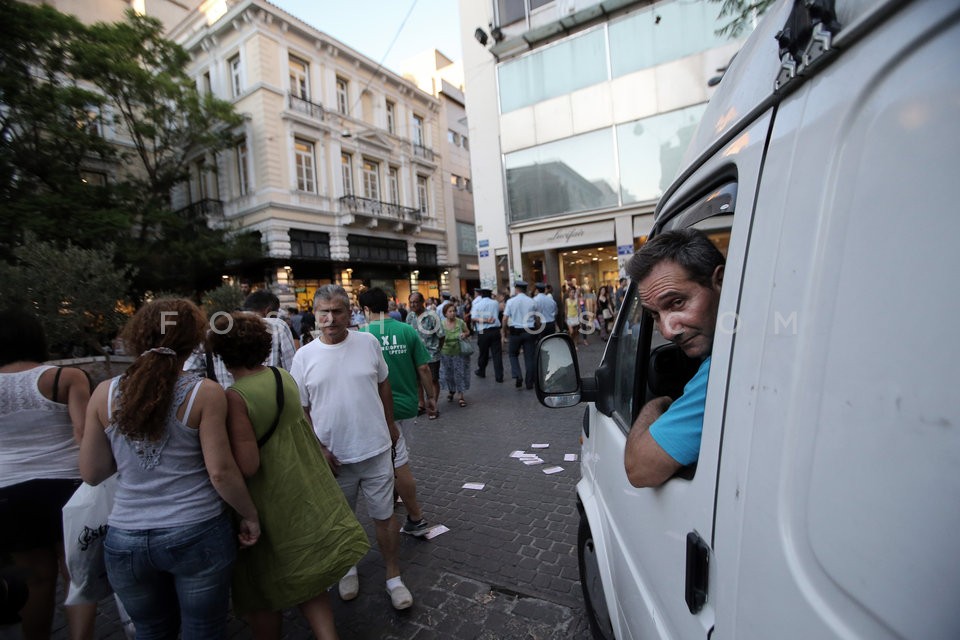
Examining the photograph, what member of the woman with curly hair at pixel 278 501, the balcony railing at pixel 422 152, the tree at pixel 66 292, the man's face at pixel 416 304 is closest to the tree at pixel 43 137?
the tree at pixel 66 292

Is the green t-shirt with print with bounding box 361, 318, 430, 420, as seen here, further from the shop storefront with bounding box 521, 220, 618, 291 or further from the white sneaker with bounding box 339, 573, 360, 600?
the shop storefront with bounding box 521, 220, 618, 291

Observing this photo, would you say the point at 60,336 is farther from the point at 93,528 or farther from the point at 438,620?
the point at 438,620

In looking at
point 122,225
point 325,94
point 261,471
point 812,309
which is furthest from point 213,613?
point 325,94

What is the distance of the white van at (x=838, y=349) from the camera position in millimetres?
573

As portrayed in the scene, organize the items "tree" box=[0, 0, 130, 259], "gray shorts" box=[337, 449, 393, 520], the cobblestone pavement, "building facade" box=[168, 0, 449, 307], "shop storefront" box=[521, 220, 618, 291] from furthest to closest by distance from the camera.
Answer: "building facade" box=[168, 0, 449, 307]
"shop storefront" box=[521, 220, 618, 291]
"tree" box=[0, 0, 130, 259]
"gray shorts" box=[337, 449, 393, 520]
the cobblestone pavement

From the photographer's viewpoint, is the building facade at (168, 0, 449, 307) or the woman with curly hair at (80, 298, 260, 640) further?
the building facade at (168, 0, 449, 307)

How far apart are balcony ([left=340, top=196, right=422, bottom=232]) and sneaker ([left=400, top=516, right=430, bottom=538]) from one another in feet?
75.3

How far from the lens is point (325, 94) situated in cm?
2456

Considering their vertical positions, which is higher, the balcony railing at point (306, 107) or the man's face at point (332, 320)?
the balcony railing at point (306, 107)

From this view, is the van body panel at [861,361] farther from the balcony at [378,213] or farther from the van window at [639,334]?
the balcony at [378,213]

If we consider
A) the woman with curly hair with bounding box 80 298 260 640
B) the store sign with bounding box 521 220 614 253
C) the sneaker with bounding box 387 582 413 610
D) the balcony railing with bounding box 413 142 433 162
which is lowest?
the sneaker with bounding box 387 582 413 610

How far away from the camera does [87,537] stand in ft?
6.31

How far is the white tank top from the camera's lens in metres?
2.18


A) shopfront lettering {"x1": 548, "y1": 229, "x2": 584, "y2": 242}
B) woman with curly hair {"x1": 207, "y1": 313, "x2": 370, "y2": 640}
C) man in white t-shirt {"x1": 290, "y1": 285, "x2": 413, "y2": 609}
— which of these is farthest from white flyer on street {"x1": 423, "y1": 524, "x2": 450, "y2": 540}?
shopfront lettering {"x1": 548, "y1": 229, "x2": 584, "y2": 242}
